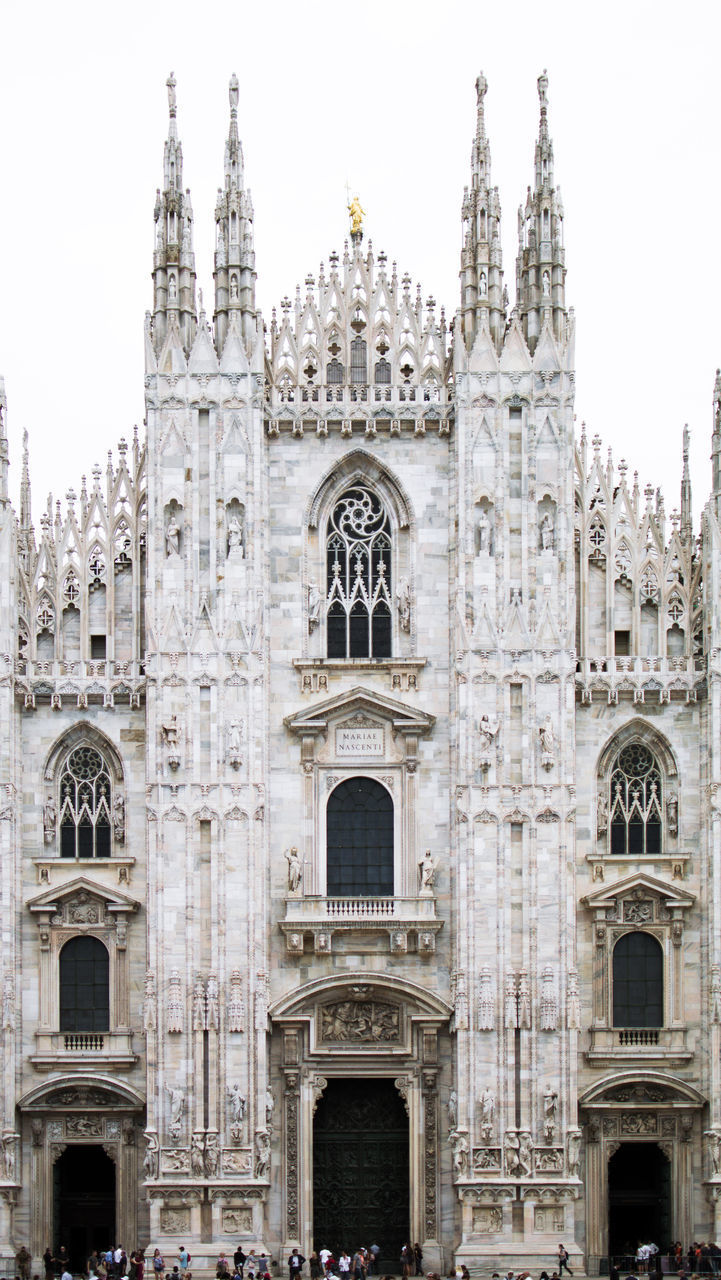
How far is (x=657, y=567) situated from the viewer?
40.5 metres

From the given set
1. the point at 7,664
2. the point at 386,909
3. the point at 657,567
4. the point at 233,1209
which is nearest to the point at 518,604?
the point at 657,567

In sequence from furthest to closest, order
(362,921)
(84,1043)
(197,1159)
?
(84,1043)
(362,921)
(197,1159)

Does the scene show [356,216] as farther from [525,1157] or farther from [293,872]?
[525,1157]

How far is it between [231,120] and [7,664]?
41.1ft

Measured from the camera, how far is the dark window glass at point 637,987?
39375mm

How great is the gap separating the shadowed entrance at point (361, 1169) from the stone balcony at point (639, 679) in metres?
9.11

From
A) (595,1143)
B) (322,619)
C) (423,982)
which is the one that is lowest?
(595,1143)

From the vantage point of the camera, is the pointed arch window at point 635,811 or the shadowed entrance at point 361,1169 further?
the pointed arch window at point 635,811

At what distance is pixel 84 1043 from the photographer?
3912 centimetres

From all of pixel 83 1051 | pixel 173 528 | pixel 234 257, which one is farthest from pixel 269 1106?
pixel 234 257

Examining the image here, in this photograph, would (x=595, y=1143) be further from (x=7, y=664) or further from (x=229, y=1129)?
(x=7, y=664)

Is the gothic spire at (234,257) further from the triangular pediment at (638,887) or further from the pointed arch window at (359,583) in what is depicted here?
the triangular pediment at (638,887)

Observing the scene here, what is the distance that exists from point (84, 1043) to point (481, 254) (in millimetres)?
18285

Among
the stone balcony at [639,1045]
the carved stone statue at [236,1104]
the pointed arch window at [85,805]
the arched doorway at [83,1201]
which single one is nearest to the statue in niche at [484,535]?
the pointed arch window at [85,805]
